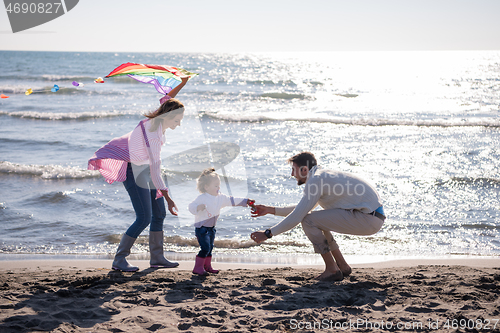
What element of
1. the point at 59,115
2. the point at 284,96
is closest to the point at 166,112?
the point at 59,115

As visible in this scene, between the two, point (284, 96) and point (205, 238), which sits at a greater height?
point (284, 96)

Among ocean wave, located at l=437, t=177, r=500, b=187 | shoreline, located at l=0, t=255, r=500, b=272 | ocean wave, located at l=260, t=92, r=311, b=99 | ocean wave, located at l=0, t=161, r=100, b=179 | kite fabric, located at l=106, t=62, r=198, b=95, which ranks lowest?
shoreline, located at l=0, t=255, r=500, b=272

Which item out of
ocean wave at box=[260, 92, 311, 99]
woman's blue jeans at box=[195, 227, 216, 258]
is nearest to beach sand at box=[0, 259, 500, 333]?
woman's blue jeans at box=[195, 227, 216, 258]

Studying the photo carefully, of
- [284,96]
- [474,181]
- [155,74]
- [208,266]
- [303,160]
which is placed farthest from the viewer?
[284,96]

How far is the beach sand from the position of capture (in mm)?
3033

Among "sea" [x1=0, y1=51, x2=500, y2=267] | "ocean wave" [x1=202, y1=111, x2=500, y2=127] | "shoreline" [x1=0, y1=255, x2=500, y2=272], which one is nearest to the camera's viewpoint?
"shoreline" [x1=0, y1=255, x2=500, y2=272]

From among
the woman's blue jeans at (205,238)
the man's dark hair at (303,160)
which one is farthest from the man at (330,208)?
the woman's blue jeans at (205,238)

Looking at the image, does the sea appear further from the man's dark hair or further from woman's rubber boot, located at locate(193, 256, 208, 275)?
the man's dark hair

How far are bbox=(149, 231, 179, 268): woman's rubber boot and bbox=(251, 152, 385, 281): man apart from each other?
1.35 meters

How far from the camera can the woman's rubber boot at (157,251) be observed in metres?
4.66

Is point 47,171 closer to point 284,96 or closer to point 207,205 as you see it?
point 207,205

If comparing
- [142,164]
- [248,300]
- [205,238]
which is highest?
[142,164]

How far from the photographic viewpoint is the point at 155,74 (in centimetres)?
466

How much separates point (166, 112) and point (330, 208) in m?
2.02
